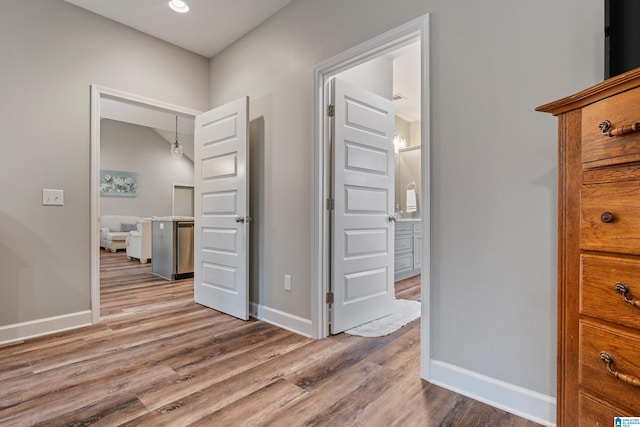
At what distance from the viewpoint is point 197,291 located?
11.2ft

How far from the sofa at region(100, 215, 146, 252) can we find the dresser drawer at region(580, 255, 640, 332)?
8645 mm

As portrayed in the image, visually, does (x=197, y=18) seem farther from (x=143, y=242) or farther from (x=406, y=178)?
(x=143, y=242)

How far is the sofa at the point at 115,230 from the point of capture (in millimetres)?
7855

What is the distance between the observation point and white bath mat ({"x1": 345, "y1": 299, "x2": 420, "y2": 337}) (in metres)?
2.55

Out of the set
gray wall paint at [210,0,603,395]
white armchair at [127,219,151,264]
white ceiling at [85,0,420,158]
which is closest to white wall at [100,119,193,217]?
white armchair at [127,219,151,264]

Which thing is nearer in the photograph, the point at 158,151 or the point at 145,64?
the point at 145,64

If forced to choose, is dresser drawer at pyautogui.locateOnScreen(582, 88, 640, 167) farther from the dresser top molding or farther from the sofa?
the sofa

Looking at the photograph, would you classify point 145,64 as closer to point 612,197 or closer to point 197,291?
point 197,291

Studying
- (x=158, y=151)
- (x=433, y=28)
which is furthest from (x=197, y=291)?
(x=158, y=151)

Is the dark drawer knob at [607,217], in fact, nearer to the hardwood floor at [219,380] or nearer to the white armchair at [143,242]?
the hardwood floor at [219,380]

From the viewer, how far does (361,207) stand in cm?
271

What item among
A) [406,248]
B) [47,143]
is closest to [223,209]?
[47,143]

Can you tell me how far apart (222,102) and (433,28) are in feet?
7.57

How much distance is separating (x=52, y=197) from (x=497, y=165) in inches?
125
